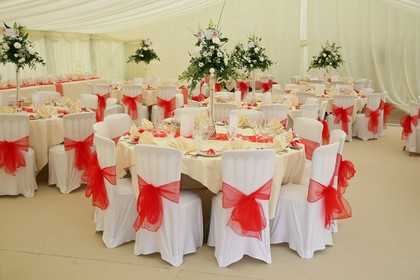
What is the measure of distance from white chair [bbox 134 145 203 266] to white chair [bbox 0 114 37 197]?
1956mm

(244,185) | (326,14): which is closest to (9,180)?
(244,185)

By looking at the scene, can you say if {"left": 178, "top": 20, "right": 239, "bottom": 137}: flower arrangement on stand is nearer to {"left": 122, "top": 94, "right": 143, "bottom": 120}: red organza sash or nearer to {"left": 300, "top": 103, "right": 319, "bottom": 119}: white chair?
{"left": 300, "top": 103, "right": 319, "bottom": 119}: white chair

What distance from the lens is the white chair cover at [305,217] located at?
3.45m

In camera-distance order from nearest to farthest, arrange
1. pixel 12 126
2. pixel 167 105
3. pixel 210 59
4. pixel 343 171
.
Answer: pixel 343 171
pixel 210 59
pixel 12 126
pixel 167 105

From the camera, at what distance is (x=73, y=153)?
509 centimetres

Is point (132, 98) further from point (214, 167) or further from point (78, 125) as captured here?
point (214, 167)

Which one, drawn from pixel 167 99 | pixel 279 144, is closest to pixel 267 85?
pixel 167 99

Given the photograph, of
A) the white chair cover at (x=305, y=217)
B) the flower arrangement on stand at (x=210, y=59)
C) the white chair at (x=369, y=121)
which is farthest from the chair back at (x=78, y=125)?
the white chair at (x=369, y=121)

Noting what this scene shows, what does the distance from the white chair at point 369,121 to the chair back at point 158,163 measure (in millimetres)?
5743

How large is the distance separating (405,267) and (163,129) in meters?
2.46

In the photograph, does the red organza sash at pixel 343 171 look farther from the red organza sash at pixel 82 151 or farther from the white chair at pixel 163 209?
the red organza sash at pixel 82 151

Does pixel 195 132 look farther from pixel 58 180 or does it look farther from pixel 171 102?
pixel 171 102

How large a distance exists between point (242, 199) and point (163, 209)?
63 cm

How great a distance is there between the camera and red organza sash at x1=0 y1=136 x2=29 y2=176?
4699 millimetres
